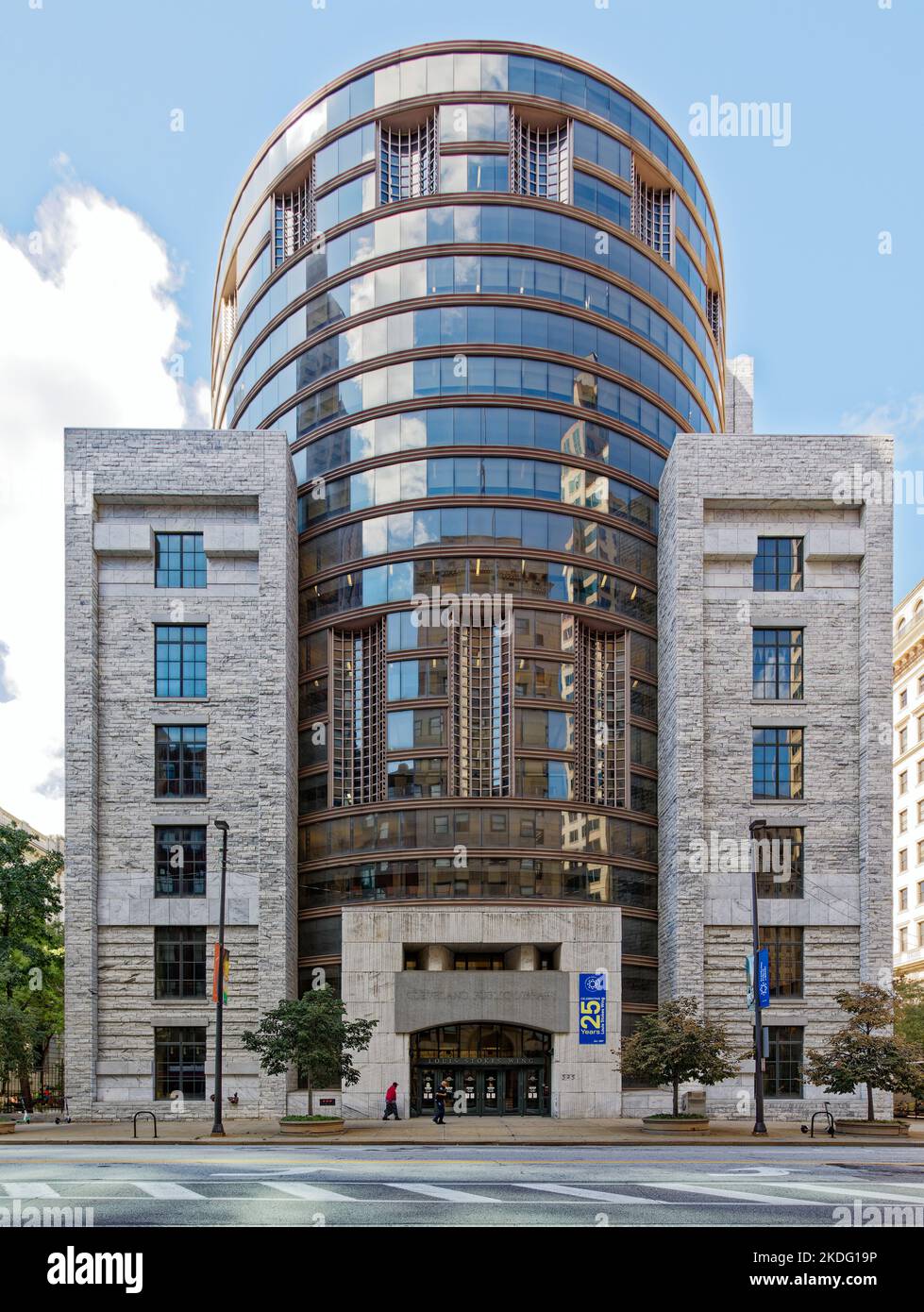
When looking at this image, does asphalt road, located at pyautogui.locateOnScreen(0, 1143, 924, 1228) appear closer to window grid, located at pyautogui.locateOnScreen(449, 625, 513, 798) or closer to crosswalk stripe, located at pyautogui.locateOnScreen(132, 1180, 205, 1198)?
crosswalk stripe, located at pyautogui.locateOnScreen(132, 1180, 205, 1198)

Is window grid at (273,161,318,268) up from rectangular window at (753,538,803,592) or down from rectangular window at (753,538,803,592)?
up

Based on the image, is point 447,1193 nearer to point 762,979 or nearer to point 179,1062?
point 762,979

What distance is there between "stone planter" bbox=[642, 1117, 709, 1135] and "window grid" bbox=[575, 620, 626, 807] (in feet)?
50.4

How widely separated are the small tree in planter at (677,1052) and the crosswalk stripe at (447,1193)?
23217mm

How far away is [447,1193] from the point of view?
1390 cm

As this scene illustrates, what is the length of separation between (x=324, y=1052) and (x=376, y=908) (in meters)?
8.94

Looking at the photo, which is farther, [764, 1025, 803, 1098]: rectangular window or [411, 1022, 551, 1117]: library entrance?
[764, 1025, 803, 1098]: rectangular window

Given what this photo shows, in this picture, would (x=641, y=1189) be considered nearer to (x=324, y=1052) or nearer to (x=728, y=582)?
(x=324, y=1052)

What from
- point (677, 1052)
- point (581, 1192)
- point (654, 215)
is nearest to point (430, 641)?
point (677, 1052)

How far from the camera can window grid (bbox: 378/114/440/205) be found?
174 ft

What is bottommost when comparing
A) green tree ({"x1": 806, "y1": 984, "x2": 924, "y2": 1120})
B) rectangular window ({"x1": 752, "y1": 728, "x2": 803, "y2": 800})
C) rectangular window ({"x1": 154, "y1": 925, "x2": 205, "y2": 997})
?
green tree ({"x1": 806, "y1": 984, "x2": 924, "y2": 1120})

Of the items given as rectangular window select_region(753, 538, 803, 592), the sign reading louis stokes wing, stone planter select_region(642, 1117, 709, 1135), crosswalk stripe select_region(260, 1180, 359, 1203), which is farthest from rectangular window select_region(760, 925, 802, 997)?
crosswalk stripe select_region(260, 1180, 359, 1203)

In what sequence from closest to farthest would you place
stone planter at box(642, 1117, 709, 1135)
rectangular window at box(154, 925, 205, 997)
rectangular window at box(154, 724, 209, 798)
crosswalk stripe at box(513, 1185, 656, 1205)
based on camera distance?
crosswalk stripe at box(513, 1185, 656, 1205) < stone planter at box(642, 1117, 709, 1135) < rectangular window at box(154, 925, 205, 997) < rectangular window at box(154, 724, 209, 798)

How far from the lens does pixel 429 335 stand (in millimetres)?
50812
